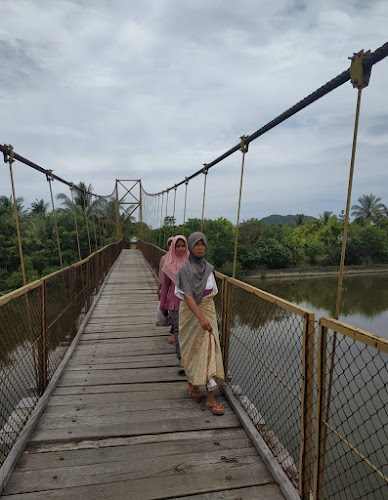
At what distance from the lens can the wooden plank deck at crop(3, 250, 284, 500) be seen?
1401mm

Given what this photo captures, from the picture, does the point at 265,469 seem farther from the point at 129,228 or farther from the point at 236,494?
the point at 129,228

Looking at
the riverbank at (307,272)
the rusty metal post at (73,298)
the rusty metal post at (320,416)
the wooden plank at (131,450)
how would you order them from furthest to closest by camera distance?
the riverbank at (307,272)
the rusty metal post at (73,298)
the wooden plank at (131,450)
the rusty metal post at (320,416)

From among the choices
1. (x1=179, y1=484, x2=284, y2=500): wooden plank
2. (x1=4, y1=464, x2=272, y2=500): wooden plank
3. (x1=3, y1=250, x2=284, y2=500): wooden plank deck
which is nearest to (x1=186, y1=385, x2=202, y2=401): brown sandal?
(x1=3, y1=250, x2=284, y2=500): wooden plank deck

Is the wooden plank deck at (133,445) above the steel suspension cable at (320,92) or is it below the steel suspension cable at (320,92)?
below

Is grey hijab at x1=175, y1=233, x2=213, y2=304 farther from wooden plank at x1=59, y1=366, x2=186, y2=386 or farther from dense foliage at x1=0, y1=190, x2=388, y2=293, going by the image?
dense foliage at x1=0, y1=190, x2=388, y2=293

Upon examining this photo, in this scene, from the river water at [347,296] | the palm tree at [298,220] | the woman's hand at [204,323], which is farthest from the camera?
the palm tree at [298,220]

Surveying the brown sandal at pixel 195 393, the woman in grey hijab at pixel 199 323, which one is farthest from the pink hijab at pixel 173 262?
the brown sandal at pixel 195 393

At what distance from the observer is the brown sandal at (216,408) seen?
195 centimetres

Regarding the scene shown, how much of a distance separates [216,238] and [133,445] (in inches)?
910

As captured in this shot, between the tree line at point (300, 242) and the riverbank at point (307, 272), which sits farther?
the riverbank at point (307, 272)

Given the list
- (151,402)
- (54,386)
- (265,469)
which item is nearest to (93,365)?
(54,386)

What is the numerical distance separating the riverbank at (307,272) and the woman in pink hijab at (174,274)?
23.6 m

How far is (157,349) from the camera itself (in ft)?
9.95

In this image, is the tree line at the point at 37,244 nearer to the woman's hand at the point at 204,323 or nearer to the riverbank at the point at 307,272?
the riverbank at the point at 307,272
